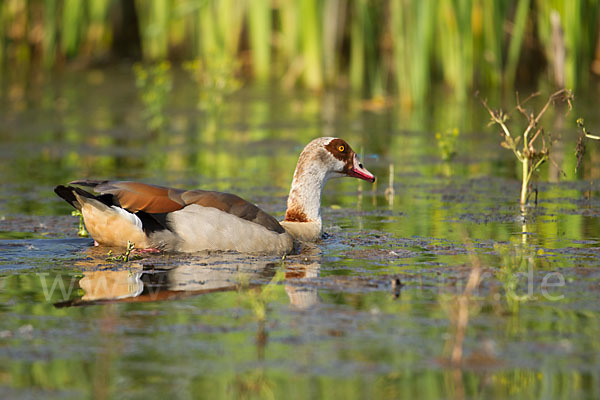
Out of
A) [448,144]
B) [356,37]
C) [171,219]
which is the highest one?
[356,37]

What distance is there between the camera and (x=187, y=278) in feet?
23.0

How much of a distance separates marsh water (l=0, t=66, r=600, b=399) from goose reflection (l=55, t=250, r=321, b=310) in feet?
0.07

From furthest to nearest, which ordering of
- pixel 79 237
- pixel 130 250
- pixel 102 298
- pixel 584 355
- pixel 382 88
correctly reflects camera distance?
pixel 382 88 → pixel 79 237 → pixel 130 250 → pixel 102 298 → pixel 584 355

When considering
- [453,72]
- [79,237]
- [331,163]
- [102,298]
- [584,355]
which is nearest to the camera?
[584,355]

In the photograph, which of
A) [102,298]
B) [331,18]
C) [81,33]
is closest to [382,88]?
[331,18]

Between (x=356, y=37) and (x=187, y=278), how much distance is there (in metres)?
11.6

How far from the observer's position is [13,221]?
921 centimetres

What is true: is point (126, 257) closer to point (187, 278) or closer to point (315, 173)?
point (187, 278)

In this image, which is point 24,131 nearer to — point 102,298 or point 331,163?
point 331,163

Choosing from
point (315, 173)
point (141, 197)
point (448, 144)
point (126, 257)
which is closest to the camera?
point (126, 257)

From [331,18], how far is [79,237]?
10.4 metres

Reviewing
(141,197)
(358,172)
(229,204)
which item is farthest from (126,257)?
(358,172)

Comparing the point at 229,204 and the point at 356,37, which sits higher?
the point at 356,37

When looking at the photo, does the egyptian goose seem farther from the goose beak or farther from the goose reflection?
the goose beak
